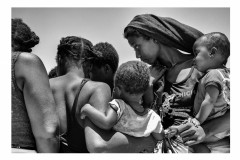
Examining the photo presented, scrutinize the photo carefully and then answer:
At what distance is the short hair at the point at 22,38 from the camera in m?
2.50

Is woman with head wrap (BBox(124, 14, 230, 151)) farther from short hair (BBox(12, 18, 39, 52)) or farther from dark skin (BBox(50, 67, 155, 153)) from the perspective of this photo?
short hair (BBox(12, 18, 39, 52))

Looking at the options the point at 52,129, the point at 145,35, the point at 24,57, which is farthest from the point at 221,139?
the point at 24,57

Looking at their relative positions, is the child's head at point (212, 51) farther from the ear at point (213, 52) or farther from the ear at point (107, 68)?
the ear at point (107, 68)

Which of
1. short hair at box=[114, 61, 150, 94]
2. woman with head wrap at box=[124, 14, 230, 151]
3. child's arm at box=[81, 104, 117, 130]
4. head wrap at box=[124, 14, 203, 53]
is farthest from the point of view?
head wrap at box=[124, 14, 203, 53]

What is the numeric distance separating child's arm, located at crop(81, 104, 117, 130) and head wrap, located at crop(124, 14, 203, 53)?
0.94m

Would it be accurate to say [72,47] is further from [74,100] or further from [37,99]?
[37,99]

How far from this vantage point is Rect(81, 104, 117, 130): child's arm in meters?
2.44

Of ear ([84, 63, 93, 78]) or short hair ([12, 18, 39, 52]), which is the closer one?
short hair ([12, 18, 39, 52])

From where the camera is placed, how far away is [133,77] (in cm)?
259

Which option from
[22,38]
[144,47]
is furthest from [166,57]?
[22,38]

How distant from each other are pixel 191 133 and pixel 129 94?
56 centimetres

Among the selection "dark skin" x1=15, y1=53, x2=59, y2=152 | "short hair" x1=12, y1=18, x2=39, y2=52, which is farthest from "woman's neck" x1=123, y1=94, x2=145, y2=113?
"short hair" x1=12, y1=18, x2=39, y2=52

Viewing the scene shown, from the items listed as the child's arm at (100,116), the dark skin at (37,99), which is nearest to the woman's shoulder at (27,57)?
the dark skin at (37,99)

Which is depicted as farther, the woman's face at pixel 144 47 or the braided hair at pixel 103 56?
the woman's face at pixel 144 47
